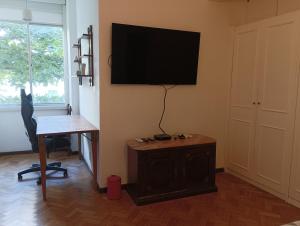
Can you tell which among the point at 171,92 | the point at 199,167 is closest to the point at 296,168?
the point at 199,167

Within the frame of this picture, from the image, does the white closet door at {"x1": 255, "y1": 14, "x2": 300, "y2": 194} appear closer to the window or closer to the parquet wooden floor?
the parquet wooden floor

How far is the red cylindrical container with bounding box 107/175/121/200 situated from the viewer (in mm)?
2803

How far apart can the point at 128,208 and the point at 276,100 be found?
2056mm

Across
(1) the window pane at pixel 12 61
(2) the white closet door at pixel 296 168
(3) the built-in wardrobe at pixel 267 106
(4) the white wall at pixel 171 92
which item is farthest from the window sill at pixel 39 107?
(2) the white closet door at pixel 296 168

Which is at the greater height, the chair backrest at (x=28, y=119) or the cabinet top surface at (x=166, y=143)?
the chair backrest at (x=28, y=119)

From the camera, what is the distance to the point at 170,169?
2791 mm

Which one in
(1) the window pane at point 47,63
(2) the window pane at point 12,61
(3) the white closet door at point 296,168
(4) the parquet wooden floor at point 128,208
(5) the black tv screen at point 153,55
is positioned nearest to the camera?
(4) the parquet wooden floor at point 128,208

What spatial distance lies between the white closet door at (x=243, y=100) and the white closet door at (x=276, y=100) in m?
0.11

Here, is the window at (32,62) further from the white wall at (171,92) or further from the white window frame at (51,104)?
the white wall at (171,92)

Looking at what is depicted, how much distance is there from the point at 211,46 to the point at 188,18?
20.0 inches

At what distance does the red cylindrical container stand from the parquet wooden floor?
0.07 metres

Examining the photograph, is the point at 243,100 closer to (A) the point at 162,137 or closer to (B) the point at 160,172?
(A) the point at 162,137

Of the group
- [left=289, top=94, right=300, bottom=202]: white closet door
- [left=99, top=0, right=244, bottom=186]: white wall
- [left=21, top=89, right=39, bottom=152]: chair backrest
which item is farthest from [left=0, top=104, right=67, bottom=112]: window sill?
[left=289, top=94, right=300, bottom=202]: white closet door

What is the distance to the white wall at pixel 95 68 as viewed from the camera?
9.52 feet
